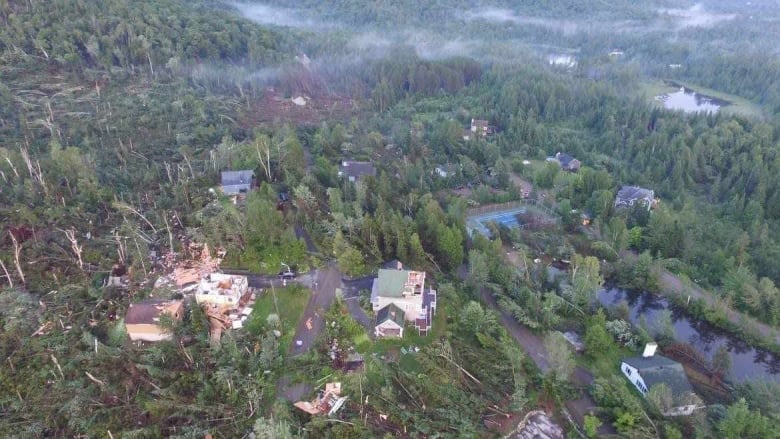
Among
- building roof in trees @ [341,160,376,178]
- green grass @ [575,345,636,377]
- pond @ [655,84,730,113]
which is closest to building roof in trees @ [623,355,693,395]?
green grass @ [575,345,636,377]

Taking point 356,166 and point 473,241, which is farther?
point 356,166

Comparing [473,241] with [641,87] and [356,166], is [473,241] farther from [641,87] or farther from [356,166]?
[641,87]

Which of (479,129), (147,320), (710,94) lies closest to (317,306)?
(147,320)

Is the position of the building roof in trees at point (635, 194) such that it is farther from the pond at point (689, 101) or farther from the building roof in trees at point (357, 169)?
the pond at point (689, 101)

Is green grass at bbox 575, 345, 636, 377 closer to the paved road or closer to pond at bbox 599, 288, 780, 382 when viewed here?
pond at bbox 599, 288, 780, 382

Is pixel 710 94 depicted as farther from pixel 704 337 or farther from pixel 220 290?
pixel 220 290

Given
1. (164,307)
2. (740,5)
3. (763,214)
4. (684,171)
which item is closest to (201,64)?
(164,307)
